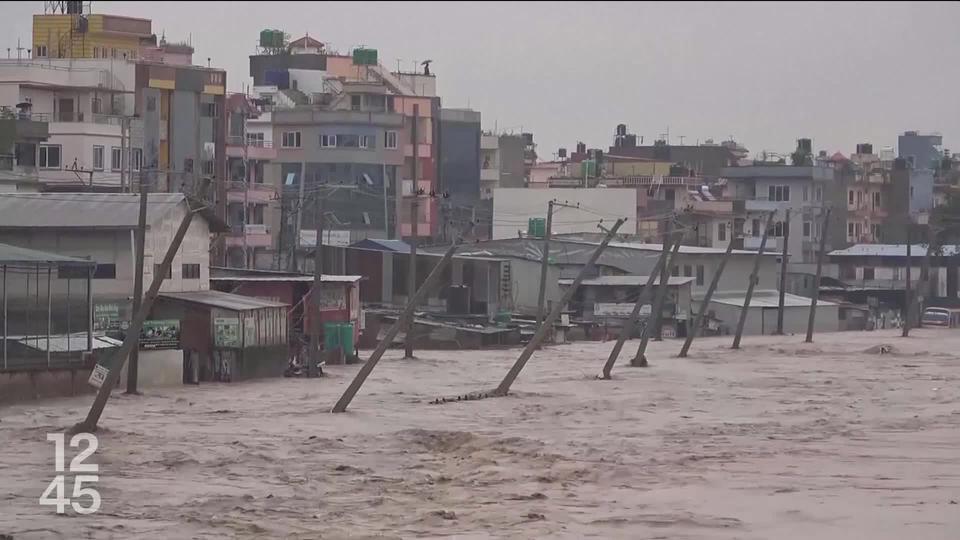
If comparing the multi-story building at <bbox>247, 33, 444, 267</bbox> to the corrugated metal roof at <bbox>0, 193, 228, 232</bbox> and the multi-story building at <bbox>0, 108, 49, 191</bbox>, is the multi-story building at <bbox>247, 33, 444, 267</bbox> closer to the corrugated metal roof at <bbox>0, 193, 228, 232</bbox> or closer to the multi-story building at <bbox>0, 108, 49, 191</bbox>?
the multi-story building at <bbox>0, 108, 49, 191</bbox>

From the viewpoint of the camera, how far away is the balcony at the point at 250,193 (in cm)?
7594

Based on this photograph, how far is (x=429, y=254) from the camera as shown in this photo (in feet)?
226

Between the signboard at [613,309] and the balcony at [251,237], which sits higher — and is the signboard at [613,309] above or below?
below

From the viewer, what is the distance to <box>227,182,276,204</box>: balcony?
7594 cm

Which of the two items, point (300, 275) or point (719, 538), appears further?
point (300, 275)

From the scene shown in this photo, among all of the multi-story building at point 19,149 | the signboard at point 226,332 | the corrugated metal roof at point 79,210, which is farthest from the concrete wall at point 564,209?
the signboard at point 226,332

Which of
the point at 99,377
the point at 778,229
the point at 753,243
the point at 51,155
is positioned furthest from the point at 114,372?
the point at 778,229

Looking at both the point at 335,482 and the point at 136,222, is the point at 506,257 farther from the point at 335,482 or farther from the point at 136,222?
the point at 335,482

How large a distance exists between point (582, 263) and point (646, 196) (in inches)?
916

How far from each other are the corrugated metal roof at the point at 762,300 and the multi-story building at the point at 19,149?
1114 inches

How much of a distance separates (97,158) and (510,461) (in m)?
42.8

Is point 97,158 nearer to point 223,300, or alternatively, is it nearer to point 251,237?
point 251,237

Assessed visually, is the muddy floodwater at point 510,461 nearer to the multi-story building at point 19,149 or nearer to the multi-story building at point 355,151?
the multi-story building at point 19,149

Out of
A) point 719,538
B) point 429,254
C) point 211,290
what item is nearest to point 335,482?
point 719,538
